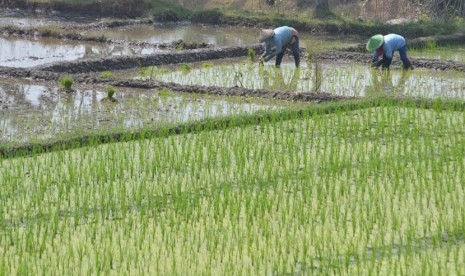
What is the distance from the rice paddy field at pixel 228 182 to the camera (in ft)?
16.2

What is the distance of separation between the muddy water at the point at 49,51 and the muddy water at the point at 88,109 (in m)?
1.91

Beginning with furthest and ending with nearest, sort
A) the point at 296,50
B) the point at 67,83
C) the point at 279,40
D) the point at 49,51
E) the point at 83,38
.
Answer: the point at 83,38, the point at 49,51, the point at 296,50, the point at 279,40, the point at 67,83


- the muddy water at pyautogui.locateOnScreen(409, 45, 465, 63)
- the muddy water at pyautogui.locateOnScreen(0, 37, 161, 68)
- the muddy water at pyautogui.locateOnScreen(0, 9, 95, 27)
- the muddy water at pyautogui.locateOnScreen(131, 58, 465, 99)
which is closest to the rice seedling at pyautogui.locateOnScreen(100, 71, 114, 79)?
the muddy water at pyautogui.locateOnScreen(131, 58, 465, 99)

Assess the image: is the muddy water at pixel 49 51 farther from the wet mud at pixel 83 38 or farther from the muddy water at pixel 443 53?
the muddy water at pixel 443 53

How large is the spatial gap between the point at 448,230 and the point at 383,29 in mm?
9570

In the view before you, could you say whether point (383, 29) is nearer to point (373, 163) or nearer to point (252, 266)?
point (373, 163)

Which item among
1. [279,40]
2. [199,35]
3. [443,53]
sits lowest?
[443,53]

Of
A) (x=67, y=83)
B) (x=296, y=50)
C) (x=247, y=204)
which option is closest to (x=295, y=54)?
(x=296, y=50)

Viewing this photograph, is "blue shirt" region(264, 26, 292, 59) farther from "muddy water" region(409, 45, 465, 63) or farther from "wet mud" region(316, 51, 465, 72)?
"muddy water" region(409, 45, 465, 63)

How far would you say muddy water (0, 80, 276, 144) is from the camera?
7.89 metres

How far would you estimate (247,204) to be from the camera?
5699 mm

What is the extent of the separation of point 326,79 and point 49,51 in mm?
3743

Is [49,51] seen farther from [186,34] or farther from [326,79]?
[326,79]

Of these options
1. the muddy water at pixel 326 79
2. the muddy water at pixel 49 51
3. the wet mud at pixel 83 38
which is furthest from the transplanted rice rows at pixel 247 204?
the wet mud at pixel 83 38
